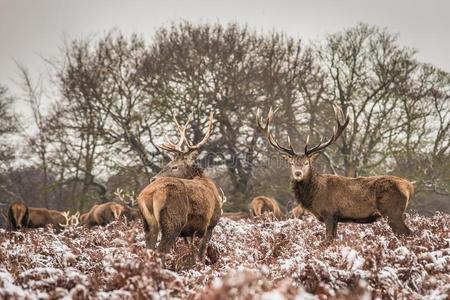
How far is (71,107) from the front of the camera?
2503cm

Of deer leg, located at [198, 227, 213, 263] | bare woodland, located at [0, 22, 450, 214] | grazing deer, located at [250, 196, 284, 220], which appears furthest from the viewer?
bare woodland, located at [0, 22, 450, 214]

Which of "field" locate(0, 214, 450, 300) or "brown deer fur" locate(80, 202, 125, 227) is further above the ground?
"field" locate(0, 214, 450, 300)

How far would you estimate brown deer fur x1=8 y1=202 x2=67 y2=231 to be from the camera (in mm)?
17125

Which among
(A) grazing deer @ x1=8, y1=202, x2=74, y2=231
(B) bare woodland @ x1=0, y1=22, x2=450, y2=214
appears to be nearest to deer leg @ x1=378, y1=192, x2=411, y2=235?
(A) grazing deer @ x1=8, y1=202, x2=74, y2=231

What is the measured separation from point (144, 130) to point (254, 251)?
59.6ft

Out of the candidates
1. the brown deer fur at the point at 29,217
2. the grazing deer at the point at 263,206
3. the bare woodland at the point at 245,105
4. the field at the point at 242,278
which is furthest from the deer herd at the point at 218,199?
the bare woodland at the point at 245,105

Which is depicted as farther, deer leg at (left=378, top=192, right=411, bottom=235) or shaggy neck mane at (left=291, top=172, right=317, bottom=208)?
shaggy neck mane at (left=291, top=172, right=317, bottom=208)

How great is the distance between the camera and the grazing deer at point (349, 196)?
859 cm

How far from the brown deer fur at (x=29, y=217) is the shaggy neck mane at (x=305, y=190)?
30.3 ft

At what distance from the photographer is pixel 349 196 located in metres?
9.02

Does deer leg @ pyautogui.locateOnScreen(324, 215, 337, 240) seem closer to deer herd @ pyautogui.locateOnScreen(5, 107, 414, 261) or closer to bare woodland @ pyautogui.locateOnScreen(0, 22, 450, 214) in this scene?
deer herd @ pyautogui.locateOnScreen(5, 107, 414, 261)

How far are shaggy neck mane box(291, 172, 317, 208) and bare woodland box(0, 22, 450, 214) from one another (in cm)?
1354

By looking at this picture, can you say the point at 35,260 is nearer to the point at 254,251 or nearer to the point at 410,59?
the point at 254,251

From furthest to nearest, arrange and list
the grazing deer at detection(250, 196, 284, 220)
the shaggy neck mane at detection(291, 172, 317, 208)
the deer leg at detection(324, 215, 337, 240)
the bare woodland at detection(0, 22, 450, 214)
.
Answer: the bare woodland at detection(0, 22, 450, 214) < the grazing deer at detection(250, 196, 284, 220) < the shaggy neck mane at detection(291, 172, 317, 208) < the deer leg at detection(324, 215, 337, 240)
